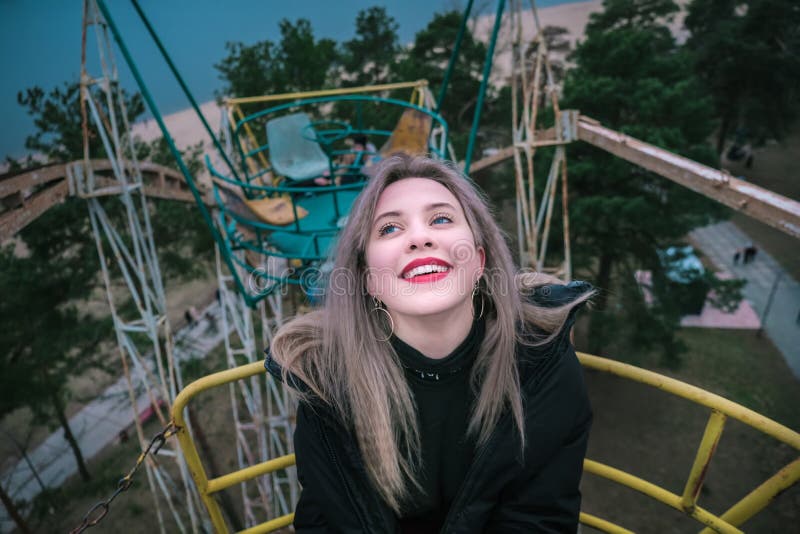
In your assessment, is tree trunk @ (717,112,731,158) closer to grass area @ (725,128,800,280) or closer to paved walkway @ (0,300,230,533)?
grass area @ (725,128,800,280)

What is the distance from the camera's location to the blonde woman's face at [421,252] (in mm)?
1964

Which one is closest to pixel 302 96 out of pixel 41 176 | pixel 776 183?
pixel 41 176

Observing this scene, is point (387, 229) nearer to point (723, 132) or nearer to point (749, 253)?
point (749, 253)

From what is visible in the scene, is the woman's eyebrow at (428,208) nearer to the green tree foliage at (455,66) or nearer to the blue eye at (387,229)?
the blue eye at (387,229)

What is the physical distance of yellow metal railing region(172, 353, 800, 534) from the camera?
1.89m

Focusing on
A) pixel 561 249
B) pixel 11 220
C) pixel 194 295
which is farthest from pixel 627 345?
pixel 194 295

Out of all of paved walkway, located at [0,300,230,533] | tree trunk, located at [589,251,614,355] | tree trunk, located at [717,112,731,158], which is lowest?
paved walkway, located at [0,300,230,533]

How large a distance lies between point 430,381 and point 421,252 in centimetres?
56

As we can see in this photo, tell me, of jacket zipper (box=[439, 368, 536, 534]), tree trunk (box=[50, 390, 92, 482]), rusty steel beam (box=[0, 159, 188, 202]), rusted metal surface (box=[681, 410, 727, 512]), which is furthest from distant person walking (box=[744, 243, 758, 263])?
tree trunk (box=[50, 390, 92, 482])

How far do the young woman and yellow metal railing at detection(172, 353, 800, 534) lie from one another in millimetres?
302

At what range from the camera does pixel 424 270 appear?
1991 mm

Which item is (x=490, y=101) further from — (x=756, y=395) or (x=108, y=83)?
(x=108, y=83)

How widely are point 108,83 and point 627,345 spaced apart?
11958 mm

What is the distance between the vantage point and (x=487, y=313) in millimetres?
2320
